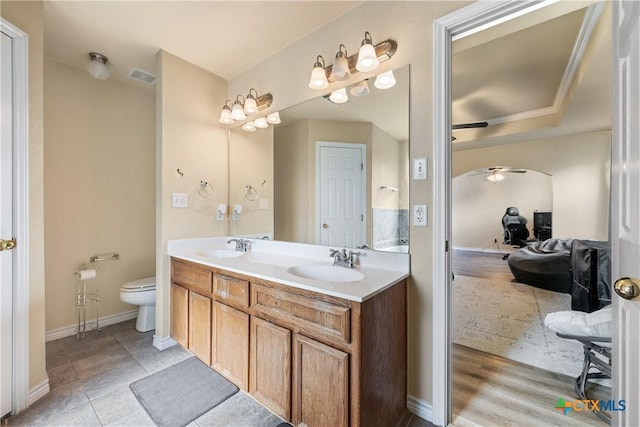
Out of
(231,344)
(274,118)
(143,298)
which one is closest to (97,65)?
(274,118)

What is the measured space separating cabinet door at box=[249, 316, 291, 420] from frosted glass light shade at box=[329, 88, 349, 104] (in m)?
1.53

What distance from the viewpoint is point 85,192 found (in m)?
2.47

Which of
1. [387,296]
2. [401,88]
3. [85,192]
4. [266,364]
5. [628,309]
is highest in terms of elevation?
[401,88]

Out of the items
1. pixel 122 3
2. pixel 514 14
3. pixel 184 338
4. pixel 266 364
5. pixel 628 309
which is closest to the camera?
pixel 628 309

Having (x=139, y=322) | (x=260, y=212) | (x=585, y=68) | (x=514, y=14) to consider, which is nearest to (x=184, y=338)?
(x=139, y=322)

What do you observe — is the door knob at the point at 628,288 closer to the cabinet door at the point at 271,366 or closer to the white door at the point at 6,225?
the cabinet door at the point at 271,366

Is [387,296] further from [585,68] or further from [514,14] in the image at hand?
[585,68]

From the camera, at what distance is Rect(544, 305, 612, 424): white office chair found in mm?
1519

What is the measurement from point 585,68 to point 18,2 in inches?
173

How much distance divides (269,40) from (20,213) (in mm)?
2002

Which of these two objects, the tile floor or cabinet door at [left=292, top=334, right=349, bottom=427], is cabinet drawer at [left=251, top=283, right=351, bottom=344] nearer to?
cabinet door at [left=292, top=334, right=349, bottom=427]

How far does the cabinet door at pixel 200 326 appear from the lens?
1.79 metres

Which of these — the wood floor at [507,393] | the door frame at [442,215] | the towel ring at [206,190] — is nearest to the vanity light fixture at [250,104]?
the towel ring at [206,190]

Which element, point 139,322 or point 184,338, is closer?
point 184,338
